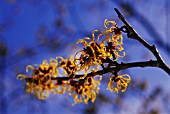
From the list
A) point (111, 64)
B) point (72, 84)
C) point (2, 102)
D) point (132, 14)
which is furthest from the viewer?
point (2, 102)

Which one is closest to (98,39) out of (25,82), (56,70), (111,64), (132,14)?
(111,64)

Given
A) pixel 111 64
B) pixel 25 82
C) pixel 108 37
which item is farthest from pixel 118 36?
pixel 25 82

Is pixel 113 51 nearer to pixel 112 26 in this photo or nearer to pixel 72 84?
pixel 112 26

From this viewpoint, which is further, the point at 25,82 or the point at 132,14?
the point at 132,14

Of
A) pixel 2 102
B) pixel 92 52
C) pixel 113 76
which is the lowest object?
pixel 113 76

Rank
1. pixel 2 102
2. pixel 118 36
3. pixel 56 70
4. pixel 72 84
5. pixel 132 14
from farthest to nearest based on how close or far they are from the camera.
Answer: pixel 2 102, pixel 132 14, pixel 56 70, pixel 72 84, pixel 118 36

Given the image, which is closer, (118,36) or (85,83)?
(118,36)

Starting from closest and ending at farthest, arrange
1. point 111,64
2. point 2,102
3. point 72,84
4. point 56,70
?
point 111,64 → point 72,84 → point 56,70 → point 2,102

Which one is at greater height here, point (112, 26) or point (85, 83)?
point (112, 26)

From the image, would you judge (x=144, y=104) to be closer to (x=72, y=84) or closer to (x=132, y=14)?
(x=132, y=14)
